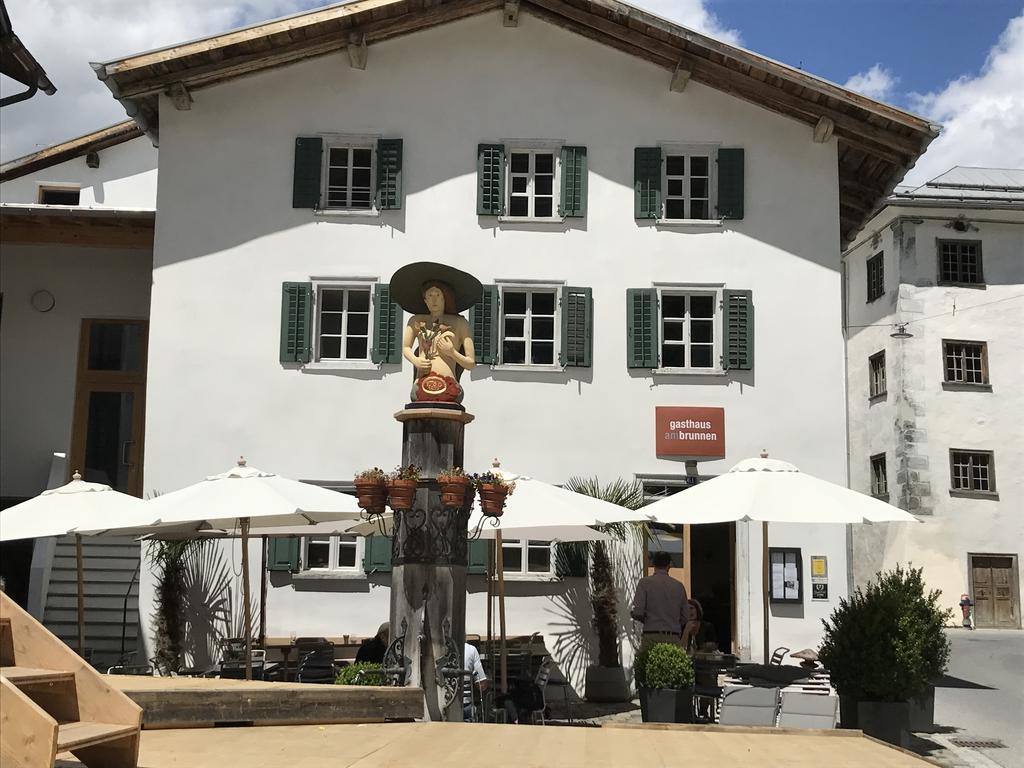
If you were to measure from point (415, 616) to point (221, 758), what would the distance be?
3497 mm

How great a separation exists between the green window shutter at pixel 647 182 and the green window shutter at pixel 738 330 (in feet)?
5.04

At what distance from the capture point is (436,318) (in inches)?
400

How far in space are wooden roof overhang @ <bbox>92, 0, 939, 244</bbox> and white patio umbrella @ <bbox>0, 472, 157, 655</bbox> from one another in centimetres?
650

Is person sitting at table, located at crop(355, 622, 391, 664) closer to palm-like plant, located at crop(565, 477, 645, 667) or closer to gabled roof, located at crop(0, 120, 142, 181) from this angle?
palm-like plant, located at crop(565, 477, 645, 667)

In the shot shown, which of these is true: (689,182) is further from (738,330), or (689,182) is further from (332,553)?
(332,553)

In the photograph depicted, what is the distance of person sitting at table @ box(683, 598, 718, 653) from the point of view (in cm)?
1348

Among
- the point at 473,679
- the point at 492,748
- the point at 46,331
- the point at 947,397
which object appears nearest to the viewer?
the point at 492,748

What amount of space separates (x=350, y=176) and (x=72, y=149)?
32.1 ft

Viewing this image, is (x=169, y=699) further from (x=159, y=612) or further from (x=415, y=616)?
(x=159, y=612)

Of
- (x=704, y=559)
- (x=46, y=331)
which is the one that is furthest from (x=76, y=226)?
(x=704, y=559)

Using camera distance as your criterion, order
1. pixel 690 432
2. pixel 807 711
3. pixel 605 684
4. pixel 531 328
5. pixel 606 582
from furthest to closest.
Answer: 1. pixel 531 328
2. pixel 690 432
3. pixel 606 582
4. pixel 605 684
5. pixel 807 711

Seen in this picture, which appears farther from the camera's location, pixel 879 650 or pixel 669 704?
pixel 669 704

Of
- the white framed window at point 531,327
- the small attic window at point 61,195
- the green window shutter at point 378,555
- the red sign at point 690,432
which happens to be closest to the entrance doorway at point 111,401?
the green window shutter at point 378,555

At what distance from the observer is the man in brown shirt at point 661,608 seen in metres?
11.9
